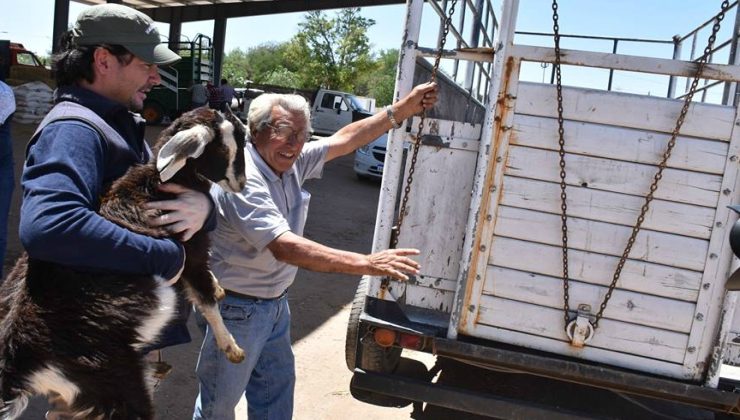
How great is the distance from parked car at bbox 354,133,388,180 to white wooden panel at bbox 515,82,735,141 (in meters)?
12.2

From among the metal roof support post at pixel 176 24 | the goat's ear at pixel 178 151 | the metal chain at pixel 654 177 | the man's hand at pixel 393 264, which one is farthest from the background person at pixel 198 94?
the goat's ear at pixel 178 151

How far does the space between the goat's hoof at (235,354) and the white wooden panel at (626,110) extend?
183 cm

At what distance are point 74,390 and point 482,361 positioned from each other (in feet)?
7.05

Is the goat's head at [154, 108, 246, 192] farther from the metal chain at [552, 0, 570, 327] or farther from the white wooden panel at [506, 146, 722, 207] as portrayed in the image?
the metal chain at [552, 0, 570, 327]

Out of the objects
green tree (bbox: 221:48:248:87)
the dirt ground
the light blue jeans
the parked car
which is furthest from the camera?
green tree (bbox: 221:48:248:87)

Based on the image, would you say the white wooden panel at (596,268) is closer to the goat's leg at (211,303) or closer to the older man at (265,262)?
the older man at (265,262)

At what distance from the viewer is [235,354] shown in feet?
8.66

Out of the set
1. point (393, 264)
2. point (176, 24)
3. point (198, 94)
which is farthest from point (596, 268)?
point (176, 24)

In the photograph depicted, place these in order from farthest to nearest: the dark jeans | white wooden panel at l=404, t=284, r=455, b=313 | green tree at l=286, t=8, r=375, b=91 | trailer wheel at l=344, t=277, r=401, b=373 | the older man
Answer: green tree at l=286, t=8, r=375, b=91, the dark jeans, trailer wheel at l=344, t=277, r=401, b=373, white wooden panel at l=404, t=284, r=455, b=313, the older man

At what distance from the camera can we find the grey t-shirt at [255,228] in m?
2.67

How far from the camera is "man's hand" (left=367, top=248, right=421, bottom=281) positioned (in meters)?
2.53

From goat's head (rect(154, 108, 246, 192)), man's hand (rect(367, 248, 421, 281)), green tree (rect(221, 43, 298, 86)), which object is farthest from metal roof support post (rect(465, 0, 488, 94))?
green tree (rect(221, 43, 298, 86))

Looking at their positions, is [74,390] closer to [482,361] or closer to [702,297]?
[482,361]


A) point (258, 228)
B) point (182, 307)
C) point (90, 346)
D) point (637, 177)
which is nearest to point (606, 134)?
point (637, 177)
